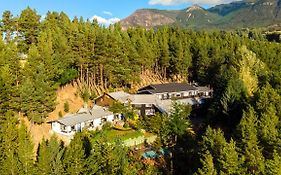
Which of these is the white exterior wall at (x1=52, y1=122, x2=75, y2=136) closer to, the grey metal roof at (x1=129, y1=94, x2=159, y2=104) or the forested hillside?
the forested hillside

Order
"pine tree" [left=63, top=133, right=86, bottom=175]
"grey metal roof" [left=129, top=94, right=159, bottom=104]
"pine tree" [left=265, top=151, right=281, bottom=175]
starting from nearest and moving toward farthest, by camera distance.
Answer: "pine tree" [left=265, top=151, right=281, bottom=175], "pine tree" [left=63, top=133, right=86, bottom=175], "grey metal roof" [left=129, top=94, right=159, bottom=104]

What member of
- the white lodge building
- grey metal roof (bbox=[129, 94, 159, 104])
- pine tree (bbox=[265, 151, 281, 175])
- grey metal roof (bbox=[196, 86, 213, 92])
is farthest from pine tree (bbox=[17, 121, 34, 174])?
grey metal roof (bbox=[196, 86, 213, 92])

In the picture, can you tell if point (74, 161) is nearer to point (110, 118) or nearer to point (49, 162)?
point (49, 162)

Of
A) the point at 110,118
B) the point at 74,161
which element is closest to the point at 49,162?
the point at 74,161

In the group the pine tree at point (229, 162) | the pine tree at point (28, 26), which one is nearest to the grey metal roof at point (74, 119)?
the pine tree at point (28, 26)

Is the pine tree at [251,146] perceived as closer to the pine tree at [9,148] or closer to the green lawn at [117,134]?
the green lawn at [117,134]
